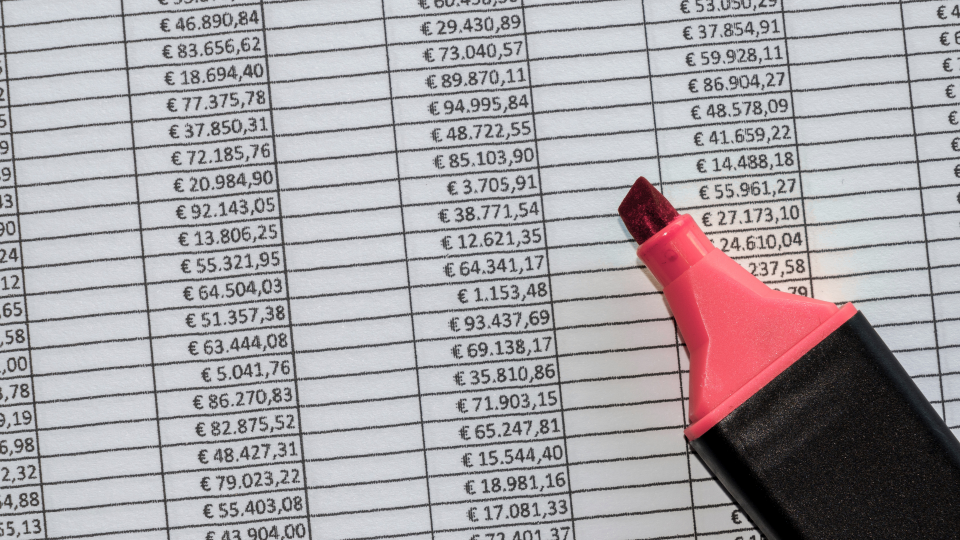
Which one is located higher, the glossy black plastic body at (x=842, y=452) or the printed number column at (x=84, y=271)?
the printed number column at (x=84, y=271)

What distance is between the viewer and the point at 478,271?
456 millimetres

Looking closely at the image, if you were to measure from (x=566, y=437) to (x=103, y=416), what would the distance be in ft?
1.04

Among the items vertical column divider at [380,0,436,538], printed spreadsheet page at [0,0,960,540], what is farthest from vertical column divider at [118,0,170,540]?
vertical column divider at [380,0,436,538]

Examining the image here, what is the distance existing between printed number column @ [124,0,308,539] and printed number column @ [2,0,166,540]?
1 centimetres

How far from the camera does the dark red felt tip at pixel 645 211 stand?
0.41 metres

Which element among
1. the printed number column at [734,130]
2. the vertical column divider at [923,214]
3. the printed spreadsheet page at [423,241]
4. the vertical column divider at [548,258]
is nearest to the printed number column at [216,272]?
the printed spreadsheet page at [423,241]

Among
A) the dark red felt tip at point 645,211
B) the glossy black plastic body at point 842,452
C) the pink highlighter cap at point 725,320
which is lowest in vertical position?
the glossy black plastic body at point 842,452

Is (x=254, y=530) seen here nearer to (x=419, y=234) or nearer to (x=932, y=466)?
(x=419, y=234)

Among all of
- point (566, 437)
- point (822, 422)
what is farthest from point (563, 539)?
point (822, 422)

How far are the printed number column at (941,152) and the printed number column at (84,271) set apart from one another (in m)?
0.54

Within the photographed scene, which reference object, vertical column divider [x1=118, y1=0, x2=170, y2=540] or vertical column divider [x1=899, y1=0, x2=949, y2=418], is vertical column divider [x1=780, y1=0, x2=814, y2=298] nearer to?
vertical column divider [x1=899, y1=0, x2=949, y2=418]

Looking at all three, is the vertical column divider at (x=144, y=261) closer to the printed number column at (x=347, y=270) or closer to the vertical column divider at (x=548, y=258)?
the printed number column at (x=347, y=270)

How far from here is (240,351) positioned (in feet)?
1.50

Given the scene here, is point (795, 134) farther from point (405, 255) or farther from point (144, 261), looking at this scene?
point (144, 261)
